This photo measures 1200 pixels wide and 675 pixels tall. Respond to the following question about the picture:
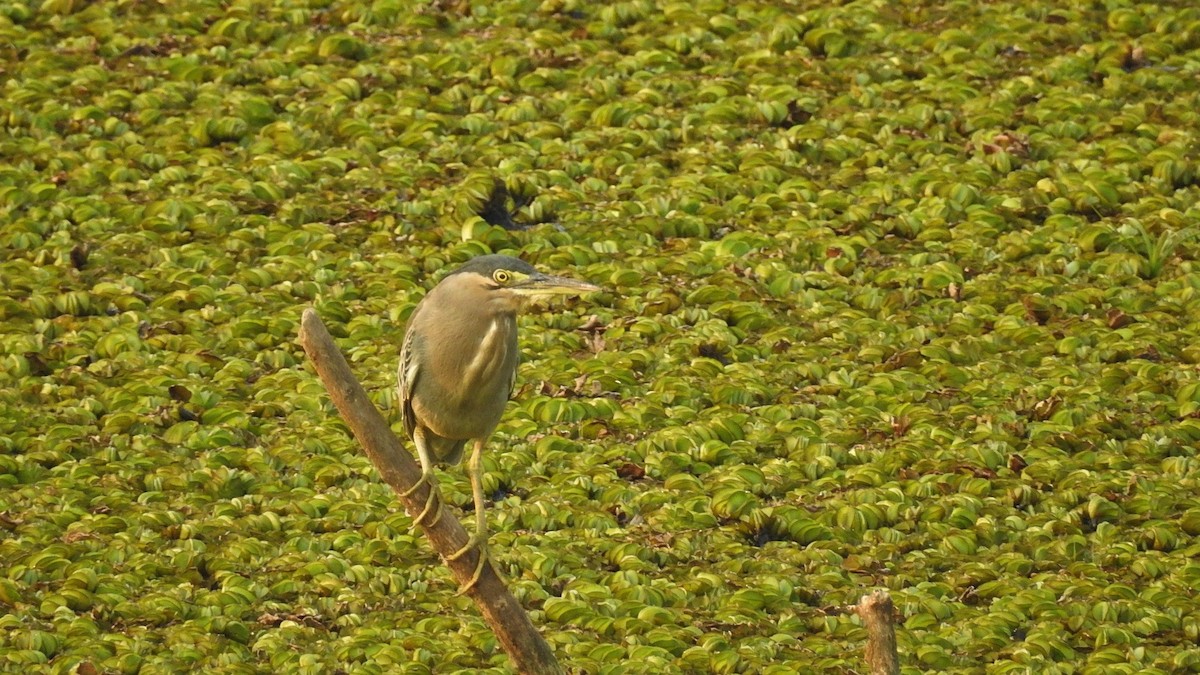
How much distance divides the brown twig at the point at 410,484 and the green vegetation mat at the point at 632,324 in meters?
1.04

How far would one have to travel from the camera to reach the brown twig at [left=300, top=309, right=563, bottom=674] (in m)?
5.46

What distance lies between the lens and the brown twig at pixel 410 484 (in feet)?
17.9

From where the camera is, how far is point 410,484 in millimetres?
5691

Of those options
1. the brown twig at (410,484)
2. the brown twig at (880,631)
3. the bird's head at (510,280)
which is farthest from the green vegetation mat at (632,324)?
the bird's head at (510,280)

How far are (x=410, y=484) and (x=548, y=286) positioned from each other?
0.78m

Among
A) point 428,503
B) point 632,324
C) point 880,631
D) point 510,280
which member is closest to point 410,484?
point 428,503

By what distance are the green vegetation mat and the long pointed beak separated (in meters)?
1.88

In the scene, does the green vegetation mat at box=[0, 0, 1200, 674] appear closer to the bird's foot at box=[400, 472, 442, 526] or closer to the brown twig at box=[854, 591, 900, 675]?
the bird's foot at box=[400, 472, 442, 526]

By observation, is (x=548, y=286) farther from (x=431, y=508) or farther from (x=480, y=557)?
(x=480, y=557)

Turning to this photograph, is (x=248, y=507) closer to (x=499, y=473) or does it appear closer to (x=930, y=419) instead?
(x=499, y=473)

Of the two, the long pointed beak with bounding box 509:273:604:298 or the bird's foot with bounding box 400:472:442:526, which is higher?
the long pointed beak with bounding box 509:273:604:298

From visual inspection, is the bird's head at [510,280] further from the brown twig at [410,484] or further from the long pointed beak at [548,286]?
the brown twig at [410,484]

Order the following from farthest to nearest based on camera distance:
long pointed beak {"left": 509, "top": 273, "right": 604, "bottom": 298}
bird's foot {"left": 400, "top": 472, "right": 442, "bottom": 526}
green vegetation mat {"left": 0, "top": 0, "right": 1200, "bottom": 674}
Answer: green vegetation mat {"left": 0, "top": 0, "right": 1200, "bottom": 674} < bird's foot {"left": 400, "top": 472, "right": 442, "bottom": 526} < long pointed beak {"left": 509, "top": 273, "right": 604, "bottom": 298}

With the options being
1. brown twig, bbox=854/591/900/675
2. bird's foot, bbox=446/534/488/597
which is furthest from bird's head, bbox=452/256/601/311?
brown twig, bbox=854/591/900/675
